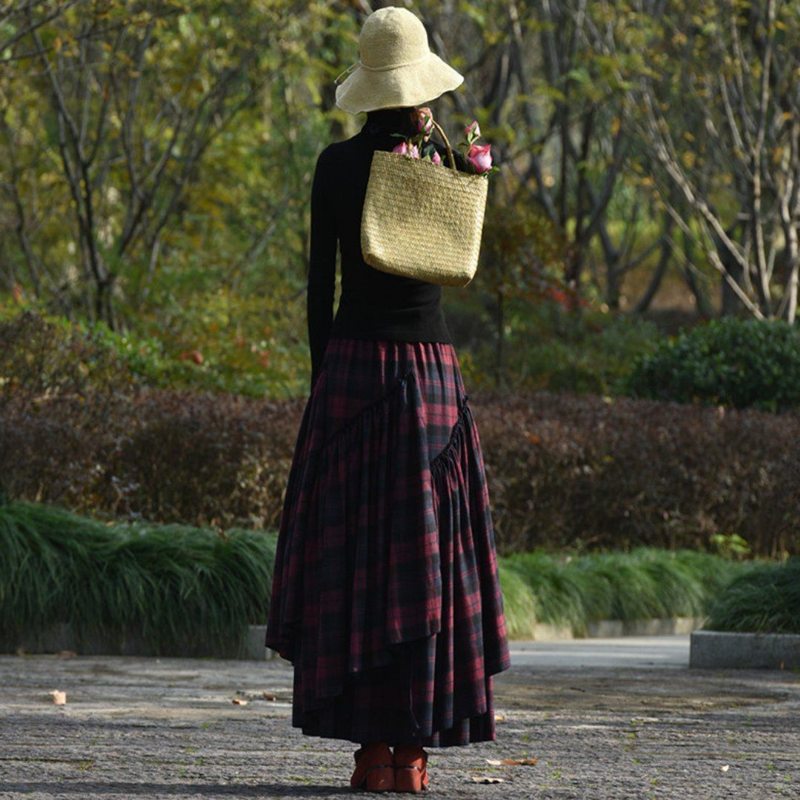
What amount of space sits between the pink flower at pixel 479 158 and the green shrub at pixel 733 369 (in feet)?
32.2

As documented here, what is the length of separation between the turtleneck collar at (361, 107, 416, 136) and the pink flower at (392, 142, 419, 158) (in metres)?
0.05

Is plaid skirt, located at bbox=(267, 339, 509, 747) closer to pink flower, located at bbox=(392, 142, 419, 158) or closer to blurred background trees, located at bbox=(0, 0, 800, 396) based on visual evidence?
pink flower, located at bbox=(392, 142, 419, 158)

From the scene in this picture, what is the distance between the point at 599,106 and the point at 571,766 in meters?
16.9

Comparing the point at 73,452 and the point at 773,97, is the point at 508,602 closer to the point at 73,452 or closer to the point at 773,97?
the point at 73,452

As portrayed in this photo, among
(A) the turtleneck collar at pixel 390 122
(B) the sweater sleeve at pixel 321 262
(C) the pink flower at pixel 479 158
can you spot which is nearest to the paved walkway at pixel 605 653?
(B) the sweater sleeve at pixel 321 262

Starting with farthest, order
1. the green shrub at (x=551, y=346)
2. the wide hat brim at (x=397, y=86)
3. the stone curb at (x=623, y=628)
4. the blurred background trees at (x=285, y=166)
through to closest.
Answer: the green shrub at (x=551, y=346) → the blurred background trees at (x=285, y=166) → the stone curb at (x=623, y=628) → the wide hat brim at (x=397, y=86)

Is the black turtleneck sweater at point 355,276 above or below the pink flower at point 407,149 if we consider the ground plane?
below

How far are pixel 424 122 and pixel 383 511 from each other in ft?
3.45

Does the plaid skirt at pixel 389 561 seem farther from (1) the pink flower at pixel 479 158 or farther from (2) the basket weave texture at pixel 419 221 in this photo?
(1) the pink flower at pixel 479 158

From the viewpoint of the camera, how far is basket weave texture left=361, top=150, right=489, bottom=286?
4.60m

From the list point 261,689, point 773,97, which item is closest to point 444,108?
point 773,97

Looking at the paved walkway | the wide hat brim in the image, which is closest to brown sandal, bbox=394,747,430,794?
the wide hat brim

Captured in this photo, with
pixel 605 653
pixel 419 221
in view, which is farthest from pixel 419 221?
pixel 605 653

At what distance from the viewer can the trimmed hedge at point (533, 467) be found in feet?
34.3
